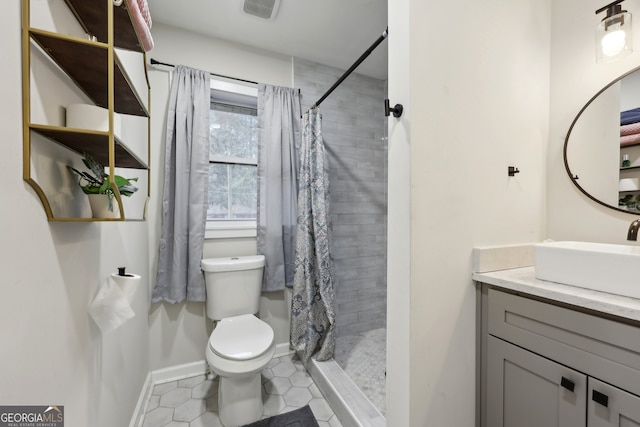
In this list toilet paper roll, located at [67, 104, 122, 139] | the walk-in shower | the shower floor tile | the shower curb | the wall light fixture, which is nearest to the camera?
toilet paper roll, located at [67, 104, 122, 139]

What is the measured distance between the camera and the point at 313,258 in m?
1.96

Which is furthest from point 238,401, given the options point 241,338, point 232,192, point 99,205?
point 232,192

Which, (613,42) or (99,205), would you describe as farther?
(613,42)

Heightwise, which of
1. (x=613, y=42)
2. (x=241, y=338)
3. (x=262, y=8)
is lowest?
(x=241, y=338)

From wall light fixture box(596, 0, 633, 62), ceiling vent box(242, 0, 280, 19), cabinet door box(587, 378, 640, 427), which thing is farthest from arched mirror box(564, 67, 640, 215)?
ceiling vent box(242, 0, 280, 19)

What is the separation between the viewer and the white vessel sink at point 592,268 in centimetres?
80

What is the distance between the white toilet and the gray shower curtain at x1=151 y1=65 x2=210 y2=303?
0.14 m

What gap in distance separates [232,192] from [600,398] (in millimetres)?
2182

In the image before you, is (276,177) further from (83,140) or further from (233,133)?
(83,140)

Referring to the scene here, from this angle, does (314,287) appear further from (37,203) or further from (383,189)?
(37,203)

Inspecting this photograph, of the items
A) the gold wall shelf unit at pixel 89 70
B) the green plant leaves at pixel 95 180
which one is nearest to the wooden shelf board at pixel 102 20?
the gold wall shelf unit at pixel 89 70

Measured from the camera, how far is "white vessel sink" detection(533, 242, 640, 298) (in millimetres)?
797

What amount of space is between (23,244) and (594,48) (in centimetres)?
219
